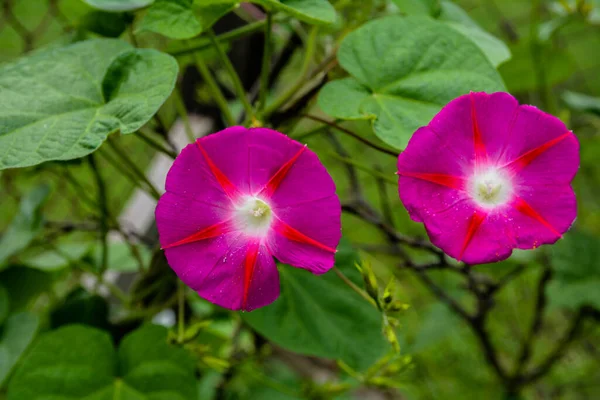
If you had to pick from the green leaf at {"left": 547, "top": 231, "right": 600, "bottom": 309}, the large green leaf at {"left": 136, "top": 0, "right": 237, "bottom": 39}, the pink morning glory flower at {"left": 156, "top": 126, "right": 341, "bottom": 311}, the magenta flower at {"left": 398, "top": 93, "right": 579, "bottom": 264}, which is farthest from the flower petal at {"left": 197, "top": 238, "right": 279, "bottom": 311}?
the green leaf at {"left": 547, "top": 231, "right": 600, "bottom": 309}

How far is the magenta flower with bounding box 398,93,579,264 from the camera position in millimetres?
363

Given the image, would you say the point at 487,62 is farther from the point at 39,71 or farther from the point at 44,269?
the point at 44,269

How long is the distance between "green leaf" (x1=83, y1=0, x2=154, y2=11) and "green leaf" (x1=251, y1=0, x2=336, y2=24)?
162 mm

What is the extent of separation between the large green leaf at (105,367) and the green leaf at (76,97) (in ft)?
0.80

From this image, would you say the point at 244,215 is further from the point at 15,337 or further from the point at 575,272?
the point at 575,272

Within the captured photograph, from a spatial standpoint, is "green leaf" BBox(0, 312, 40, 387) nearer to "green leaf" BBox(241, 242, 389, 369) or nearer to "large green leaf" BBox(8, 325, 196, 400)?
"large green leaf" BBox(8, 325, 196, 400)

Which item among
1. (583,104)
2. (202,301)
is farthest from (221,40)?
(583,104)

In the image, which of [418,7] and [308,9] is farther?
[418,7]

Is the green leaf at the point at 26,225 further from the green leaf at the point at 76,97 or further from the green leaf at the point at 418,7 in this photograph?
the green leaf at the point at 418,7

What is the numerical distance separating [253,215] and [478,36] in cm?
38

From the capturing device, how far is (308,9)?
18.1 inches

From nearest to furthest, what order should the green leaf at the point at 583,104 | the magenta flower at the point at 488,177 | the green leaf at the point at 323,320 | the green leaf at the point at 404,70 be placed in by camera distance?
the magenta flower at the point at 488,177 → the green leaf at the point at 404,70 → the green leaf at the point at 323,320 → the green leaf at the point at 583,104

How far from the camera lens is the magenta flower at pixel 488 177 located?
1.19ft

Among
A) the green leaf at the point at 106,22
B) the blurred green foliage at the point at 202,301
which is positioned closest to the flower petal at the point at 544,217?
the blurred green foliage at the point at 202,301
